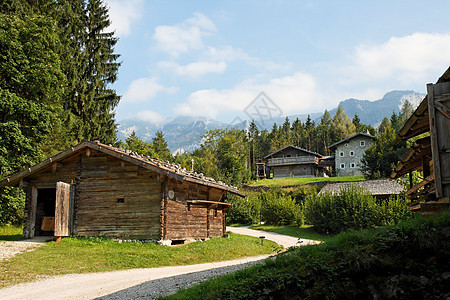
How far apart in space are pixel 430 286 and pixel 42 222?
17.6 metres

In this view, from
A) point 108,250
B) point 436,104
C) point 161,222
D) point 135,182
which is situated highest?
point 436,104

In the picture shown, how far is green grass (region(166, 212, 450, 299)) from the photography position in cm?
557

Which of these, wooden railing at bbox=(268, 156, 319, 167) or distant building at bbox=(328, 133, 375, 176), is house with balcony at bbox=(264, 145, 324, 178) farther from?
distant building at bbox=(328, 133, 375, 176)

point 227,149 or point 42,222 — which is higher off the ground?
point 227,149

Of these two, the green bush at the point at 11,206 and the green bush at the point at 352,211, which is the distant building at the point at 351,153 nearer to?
the green bush at the point at 352,211

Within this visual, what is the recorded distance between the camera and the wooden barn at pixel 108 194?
53.8 feet

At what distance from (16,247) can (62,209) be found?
252cm

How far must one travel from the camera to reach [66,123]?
3188 centimetres

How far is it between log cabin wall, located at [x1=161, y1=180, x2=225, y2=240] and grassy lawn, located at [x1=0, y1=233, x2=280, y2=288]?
972 millimetres

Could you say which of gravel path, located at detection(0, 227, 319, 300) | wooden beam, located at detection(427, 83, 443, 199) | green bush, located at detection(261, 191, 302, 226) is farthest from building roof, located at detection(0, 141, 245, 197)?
green bush, located at detection(261, 191, 302, 226)

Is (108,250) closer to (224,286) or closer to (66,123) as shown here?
(224,286)

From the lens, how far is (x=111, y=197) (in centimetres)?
1697

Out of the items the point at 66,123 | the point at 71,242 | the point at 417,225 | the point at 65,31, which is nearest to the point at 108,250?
the point at 71,242

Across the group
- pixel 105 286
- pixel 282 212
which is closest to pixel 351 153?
pixel 282 212
